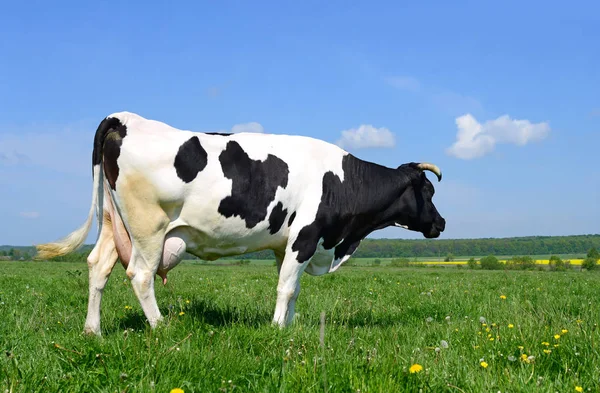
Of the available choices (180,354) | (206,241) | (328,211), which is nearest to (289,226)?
(328,211)

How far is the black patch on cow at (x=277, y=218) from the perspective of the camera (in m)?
6.97

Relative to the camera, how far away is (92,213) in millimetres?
7004

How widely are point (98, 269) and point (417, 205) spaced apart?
16.5ft

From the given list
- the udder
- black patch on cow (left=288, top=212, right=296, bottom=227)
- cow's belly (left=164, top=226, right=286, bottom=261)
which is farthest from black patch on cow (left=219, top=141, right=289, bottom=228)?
the udder

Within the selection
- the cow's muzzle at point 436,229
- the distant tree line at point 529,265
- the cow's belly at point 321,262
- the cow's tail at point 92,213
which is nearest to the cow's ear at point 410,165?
the cow's muzzle at point 436,229

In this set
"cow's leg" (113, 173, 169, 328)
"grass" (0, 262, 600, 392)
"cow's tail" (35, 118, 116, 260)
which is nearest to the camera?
"grass" (0, 262, 600, 392)

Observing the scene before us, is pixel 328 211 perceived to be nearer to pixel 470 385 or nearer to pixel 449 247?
pixel 470 385

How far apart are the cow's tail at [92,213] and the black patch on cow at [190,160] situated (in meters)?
0.97

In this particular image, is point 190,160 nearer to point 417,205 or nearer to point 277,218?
point 277,218

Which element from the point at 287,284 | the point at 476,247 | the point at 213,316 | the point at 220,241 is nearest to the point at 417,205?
the point at 287,284

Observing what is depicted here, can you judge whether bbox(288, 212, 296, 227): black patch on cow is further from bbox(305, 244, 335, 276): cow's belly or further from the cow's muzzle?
the cow's muzzle

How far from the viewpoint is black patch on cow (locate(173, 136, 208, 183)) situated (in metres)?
6.40

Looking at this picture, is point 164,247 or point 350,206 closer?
point 164,247

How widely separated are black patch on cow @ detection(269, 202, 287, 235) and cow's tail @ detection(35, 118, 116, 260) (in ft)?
7.22
